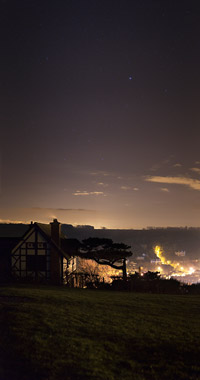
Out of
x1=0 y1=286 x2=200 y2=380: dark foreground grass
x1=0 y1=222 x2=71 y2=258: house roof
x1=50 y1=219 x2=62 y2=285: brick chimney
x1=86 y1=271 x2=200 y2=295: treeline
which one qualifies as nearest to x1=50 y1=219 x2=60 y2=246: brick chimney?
x1=50 y1=219 x2=62 y2=285: brick chimney

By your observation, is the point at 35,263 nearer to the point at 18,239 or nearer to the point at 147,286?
the point at 18,239

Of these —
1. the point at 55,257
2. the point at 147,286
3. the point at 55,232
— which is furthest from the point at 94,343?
the point at 55,232

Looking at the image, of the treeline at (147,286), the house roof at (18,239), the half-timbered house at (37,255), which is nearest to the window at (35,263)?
the half-timbered house at (37,255)

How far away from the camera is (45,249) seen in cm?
3397

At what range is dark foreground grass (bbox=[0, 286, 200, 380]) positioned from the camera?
8398mm

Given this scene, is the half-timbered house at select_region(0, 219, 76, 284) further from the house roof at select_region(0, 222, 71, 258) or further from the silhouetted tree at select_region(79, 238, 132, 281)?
the silhouetted tree at select_region(79, 238, 132, 281)

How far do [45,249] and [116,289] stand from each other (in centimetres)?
937

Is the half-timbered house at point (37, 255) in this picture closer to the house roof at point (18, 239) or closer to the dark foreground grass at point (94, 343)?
the house roof at point (18, 239)

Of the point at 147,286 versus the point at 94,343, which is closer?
the point at 94,343

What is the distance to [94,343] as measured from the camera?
10398mm

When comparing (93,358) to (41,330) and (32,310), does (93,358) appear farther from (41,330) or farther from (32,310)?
(32,310)

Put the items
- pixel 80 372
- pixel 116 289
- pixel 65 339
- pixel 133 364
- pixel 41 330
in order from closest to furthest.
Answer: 1. pixel 80 372
2. pixel 133 364
3. pixel 65 339
4. pixel 41 330
5. pixel 116 289

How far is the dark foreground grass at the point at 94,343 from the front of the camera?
27.6 ft

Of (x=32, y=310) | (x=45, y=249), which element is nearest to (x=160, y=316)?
(x=32, y=310)
